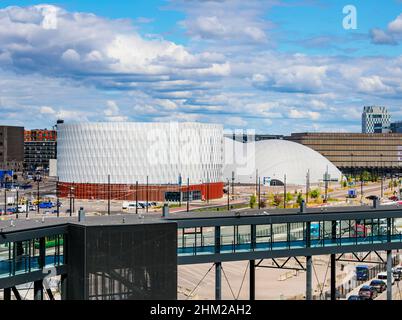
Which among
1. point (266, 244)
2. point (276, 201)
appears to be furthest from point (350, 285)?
point (276, 201)

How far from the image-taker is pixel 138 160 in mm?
141125

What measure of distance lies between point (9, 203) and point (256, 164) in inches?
3215

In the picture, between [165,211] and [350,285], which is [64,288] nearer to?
[165,211]

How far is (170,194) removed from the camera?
14175cm

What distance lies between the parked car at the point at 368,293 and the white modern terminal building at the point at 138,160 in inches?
3222

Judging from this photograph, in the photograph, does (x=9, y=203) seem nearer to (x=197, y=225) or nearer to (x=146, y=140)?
(x=146, y=140)

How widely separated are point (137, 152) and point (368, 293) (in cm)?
8876

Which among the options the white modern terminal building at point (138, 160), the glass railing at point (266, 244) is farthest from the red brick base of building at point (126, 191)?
the glass railing at point (266, 244)

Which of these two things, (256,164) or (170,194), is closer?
(170,194)

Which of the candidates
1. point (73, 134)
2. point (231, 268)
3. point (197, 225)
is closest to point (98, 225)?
point (197, 225)

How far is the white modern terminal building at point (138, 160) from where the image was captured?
5556 inches

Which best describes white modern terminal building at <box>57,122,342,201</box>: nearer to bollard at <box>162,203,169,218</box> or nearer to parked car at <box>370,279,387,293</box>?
parked car at <box>370,279,387,293</box>

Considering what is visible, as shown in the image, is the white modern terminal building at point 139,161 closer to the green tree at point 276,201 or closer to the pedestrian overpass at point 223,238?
the green tree at point 276,201
